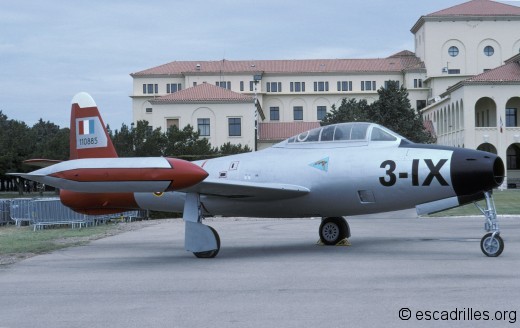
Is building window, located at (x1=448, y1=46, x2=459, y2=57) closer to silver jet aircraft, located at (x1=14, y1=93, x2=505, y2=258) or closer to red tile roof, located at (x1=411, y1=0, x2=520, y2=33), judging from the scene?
red tile roof, located at (x1=411, y1=0, x2=520, y2=33)

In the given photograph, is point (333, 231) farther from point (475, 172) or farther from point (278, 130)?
point (278, 130)

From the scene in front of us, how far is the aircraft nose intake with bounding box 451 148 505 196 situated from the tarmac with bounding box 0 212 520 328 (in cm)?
134

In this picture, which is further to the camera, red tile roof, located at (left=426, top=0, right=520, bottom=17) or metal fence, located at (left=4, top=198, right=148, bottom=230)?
red tile roof, located at (left=426, top=0, right=520, bottom=17)

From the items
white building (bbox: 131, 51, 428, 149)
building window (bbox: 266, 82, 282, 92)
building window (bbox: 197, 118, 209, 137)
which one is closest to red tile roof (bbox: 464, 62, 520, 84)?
white building (bbox: 131, 51, 428, 149)

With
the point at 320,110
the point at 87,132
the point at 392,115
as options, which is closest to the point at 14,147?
the point at 392,115

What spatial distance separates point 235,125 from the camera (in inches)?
3740

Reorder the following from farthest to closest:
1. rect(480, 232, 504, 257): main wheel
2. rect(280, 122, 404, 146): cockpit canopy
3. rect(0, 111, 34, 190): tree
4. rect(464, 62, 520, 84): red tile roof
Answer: rect(0, 111, 34, 190): tree
rect(464, 62, 520, 84): red tile roof
rect(280, 122, 404, 146): cockpit canopy
rect(480, 232, 504, 257): main wheel

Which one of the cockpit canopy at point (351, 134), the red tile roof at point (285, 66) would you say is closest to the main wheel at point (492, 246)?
the cockpit canopy at point (351, 134)

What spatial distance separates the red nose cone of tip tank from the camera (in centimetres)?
1361

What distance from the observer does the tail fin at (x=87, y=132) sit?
749 inches

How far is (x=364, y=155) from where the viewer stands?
50.9 ft

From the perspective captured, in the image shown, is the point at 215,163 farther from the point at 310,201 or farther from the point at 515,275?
the point at 515,275

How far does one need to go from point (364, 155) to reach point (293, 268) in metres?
3.69

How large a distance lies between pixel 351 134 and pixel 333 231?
2.65 m
